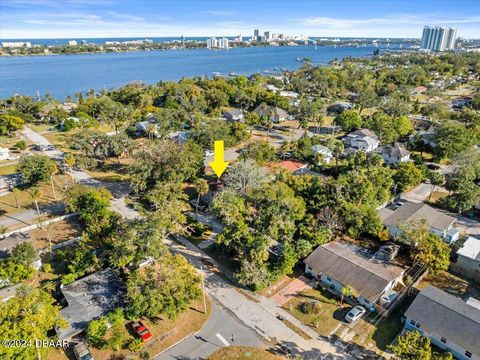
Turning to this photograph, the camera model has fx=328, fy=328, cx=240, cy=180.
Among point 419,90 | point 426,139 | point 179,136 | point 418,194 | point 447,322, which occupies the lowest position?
point 418,194

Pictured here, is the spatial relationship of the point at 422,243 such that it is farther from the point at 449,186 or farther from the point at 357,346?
the point at 449,186

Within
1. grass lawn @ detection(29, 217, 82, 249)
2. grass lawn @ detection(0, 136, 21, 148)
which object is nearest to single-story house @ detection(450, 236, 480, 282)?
grass lawn @ detection(29, 217, 82, 249)

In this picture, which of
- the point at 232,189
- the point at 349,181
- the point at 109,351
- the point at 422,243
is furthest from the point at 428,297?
the point at 109,351

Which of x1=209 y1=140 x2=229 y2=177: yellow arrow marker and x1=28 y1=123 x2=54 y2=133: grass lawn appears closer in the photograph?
x1=209 y1=140 x2=229 y2=177: yellow arrow marker

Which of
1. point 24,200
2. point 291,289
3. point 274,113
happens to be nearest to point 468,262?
point 291,289

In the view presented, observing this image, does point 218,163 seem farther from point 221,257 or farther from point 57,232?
point 57,232

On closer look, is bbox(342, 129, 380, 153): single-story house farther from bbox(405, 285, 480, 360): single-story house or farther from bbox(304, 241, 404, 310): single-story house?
bbox(405, 285, 480, 360): single-story house
